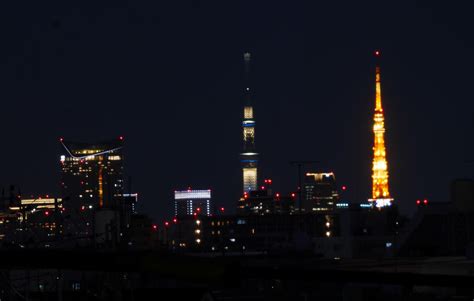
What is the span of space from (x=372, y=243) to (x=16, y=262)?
85582 mm

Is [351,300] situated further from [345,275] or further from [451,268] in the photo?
[345,275]

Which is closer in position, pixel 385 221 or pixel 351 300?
pixel 351 300

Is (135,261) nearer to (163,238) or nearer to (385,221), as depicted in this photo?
(385,221)

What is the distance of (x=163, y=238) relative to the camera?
12294 cm

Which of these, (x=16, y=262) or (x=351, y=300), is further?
(x=351, y=300)

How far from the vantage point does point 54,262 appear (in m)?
3.39

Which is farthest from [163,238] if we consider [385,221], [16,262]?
[16,262]

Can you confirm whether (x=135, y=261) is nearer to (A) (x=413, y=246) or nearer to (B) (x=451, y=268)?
(B) (x=451, y=268)

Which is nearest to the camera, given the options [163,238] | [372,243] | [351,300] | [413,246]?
[351,300]

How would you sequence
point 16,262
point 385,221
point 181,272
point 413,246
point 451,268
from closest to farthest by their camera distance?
1. point 181,272
2. point 16,262
3. point 451,268
4. point 413,246
5. point 385,221

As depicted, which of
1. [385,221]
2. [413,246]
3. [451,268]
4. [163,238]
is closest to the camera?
[451,268]

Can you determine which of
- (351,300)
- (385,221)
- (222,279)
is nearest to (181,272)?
(222,279)

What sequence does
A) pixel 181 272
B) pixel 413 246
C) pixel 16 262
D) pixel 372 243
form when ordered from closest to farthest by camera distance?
1. pixel 181 272
2. pixel 16 262
3. pixel 413 246
4. pixel 372 243

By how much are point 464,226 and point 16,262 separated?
2980 inches
